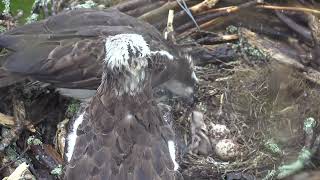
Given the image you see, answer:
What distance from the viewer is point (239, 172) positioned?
429 centimetres

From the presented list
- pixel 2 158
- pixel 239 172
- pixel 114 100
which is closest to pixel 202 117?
pixel 239 172

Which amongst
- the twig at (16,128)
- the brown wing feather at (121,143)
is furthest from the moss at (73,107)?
the brown wing feather at (121,143)

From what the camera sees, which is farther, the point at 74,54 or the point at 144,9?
the point at 144,9

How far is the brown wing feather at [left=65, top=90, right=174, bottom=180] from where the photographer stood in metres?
3.62

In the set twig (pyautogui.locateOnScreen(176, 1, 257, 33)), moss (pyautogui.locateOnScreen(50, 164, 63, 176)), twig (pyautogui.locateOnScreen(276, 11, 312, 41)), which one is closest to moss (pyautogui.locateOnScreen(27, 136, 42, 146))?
moss (pyautogui.locateOnScreen(50, 164, 63, 176))

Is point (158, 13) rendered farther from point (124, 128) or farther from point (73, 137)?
point (124, 128)

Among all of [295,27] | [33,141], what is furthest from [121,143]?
[295,27]

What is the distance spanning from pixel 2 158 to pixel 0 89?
0.52 meters

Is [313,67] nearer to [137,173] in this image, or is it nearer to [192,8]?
[192,8]

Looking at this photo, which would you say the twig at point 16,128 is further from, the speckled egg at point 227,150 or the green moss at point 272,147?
the green moss at point 272,147

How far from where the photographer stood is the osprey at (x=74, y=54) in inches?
176

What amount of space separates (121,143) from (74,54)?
1.05 metres

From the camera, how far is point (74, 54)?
4.55 metres

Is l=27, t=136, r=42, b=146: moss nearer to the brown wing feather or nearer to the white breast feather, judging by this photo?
the white breast feather
